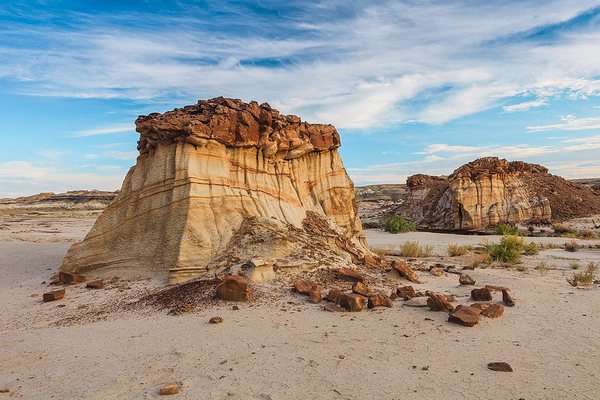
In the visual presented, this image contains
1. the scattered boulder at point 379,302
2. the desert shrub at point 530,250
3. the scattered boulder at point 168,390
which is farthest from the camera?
the desert shrub at point 530,250

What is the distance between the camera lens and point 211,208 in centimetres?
1038

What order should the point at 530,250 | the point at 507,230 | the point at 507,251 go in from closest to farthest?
the point at 507,251 → the point at 530,250 → the point at 507,230

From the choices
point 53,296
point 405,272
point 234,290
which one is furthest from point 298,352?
point 53,296

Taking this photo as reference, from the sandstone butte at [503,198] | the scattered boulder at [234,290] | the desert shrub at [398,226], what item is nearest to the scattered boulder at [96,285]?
the scattered boulder at [234,290]

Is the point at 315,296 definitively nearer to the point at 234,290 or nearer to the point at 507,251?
the point at 234,290

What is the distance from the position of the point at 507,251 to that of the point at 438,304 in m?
8.72

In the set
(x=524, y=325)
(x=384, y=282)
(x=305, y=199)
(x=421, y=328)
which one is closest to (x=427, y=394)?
(x=421, y=328)

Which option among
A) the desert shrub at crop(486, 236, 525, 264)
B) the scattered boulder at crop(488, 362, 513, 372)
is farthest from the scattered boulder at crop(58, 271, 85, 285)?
the desert shrub at crop(486, 236, 525, 264)

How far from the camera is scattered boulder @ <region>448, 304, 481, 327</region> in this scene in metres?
6.21

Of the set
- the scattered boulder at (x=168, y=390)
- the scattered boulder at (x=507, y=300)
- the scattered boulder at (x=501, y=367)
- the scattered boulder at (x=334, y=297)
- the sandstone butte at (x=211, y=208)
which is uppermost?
the sandstone butte at (x=211, y=208)

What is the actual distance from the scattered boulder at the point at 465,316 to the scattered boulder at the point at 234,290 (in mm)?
3381

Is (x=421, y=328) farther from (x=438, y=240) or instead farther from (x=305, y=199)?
(x=438, y=240)

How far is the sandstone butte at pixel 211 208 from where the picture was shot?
9.53m

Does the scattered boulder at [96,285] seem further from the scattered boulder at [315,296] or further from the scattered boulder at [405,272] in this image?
the scattered boulder at [405,272]
